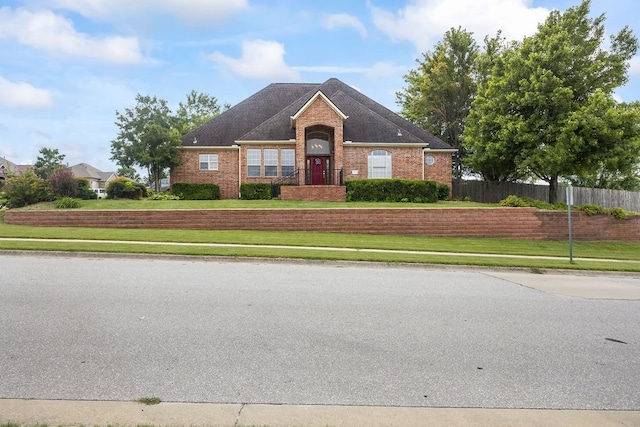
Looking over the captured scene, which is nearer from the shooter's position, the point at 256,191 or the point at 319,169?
the point at 256,191

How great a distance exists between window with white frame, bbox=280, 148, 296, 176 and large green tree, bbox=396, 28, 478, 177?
50.5 ft

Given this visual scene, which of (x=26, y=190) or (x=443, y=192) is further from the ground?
(x=26, y=190)

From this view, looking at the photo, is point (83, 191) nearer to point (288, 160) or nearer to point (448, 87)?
point (288, 160)

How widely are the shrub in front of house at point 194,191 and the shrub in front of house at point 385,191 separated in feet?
32.4

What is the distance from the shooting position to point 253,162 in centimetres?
3081

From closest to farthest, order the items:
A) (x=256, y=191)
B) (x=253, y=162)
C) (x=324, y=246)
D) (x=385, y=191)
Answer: (x=324, y=246), (x=385, y=191), (x=256, y=191), (x=253, y=162)

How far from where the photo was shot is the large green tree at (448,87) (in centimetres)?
3828

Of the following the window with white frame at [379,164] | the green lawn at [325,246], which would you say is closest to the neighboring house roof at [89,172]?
the green lawn at [325,246]

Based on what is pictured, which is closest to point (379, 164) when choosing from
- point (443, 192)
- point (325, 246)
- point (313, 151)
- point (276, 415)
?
point (313, 151)

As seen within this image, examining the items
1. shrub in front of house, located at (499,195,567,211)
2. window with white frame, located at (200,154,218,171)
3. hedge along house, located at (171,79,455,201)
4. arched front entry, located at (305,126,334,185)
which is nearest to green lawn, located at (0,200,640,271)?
shrub in front of house, located at (499,195,567,211)

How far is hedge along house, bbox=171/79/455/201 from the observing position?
98.0 ft

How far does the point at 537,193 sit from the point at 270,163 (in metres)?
21.0

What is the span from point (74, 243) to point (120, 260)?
131 inches

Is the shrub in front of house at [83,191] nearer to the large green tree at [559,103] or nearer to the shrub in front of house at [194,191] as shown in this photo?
the shrub in front of house at [194,191]
